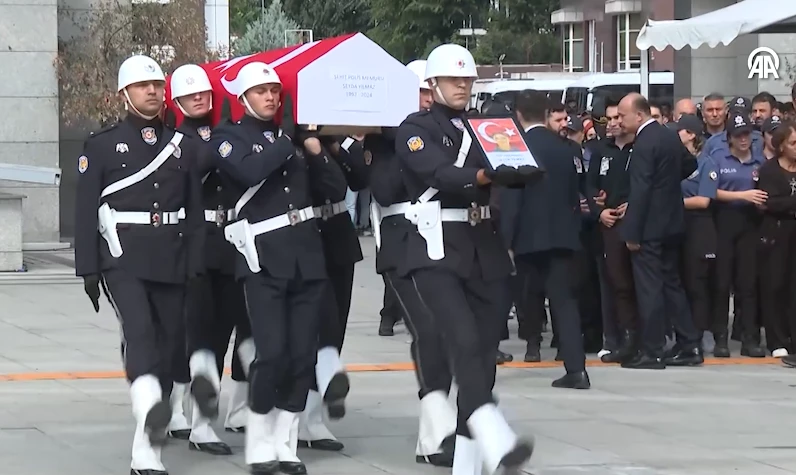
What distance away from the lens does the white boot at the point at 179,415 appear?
28.2ft

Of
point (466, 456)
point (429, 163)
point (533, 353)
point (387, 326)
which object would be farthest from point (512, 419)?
point (387, 326)

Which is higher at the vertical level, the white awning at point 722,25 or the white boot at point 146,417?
the white awning at point 722,25

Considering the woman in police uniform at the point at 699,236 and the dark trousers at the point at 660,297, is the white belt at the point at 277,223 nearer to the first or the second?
the dark trousers at the point at 660,297

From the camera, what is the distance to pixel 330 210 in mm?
8211

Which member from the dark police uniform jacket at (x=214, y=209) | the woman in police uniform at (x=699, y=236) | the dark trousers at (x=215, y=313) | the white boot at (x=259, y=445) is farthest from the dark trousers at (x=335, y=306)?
the woman in police uniform at (x=699, y=236)

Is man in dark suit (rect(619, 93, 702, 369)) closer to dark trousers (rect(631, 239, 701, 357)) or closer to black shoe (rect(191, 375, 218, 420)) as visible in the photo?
dark trousers (rect(631, 239, 701, 357))

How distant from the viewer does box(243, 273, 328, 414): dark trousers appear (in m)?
7.46

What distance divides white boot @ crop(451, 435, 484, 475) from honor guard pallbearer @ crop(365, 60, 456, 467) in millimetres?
562

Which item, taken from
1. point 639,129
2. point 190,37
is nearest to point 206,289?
point 639,129

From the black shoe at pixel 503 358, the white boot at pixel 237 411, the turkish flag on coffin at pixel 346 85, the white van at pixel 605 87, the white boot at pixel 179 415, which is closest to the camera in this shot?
the turkish flag on coffin at pixel 346 85

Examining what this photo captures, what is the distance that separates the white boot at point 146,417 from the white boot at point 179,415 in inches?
43.4

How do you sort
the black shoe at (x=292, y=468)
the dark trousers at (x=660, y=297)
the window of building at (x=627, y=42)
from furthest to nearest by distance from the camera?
the window of building at (x=627, y=42)
the dark trousers at (x=660, y=297)
the black shoe at (x=292, y=468)

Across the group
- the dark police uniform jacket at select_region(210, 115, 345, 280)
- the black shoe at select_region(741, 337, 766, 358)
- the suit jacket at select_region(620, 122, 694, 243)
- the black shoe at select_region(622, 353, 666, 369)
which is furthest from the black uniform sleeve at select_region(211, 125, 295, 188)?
the black shoe at select_region(741, 337, 766, 358)

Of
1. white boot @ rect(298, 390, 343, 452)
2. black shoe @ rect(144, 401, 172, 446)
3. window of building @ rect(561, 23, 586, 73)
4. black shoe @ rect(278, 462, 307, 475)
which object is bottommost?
black shoe @ rect(278, 462, 307, 475)
